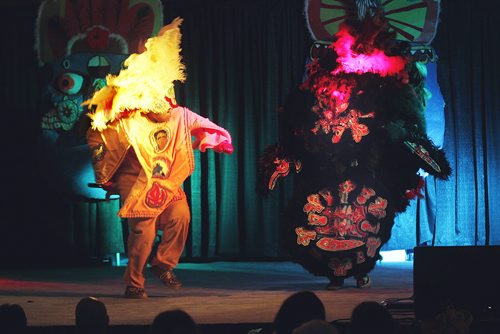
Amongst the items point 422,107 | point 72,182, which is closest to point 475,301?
point 422,107

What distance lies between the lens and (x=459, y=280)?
4.80 meters

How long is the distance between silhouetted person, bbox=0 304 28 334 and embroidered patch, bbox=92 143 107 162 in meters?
3.63

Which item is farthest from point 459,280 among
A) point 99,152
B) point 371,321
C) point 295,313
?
point 99,152

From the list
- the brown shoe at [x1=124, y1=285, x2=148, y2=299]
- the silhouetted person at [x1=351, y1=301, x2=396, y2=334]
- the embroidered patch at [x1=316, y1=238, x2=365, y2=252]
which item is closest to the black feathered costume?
the embroidered patch at [x1=316, y1=238, x2=365, y2=252]

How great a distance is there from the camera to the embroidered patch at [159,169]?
6848 mm

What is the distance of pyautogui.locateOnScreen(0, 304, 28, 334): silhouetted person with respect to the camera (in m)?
3.25

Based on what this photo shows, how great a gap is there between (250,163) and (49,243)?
2.15 m

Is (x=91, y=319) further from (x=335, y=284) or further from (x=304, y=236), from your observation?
(x=335, y=284)

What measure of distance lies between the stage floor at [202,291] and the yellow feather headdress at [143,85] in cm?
127

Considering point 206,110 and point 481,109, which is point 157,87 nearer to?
point 206,110

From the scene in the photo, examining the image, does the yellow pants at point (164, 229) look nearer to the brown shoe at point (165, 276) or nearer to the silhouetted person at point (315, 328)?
the brown shoe at point (165, 276)

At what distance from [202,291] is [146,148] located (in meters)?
1.17

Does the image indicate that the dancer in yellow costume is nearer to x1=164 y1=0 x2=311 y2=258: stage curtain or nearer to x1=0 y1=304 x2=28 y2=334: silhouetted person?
x1=164 y1=0 x2=311 y2=258: stage curtain

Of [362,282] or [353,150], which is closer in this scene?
[353,150]
